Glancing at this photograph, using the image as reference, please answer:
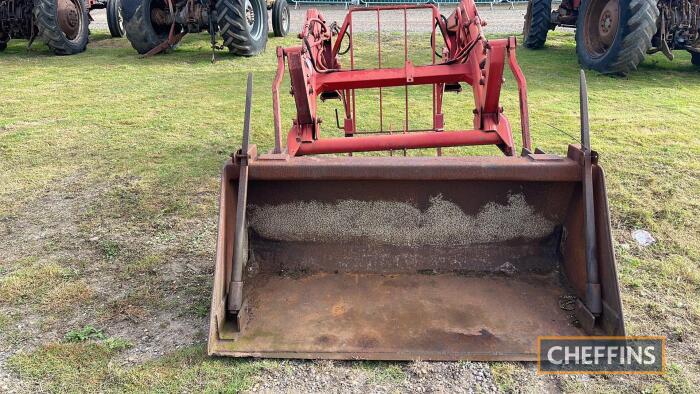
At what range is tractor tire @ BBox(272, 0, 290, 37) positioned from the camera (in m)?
12.1

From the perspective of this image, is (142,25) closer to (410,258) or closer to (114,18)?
(114,18)

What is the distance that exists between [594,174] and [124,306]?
7.69 ft

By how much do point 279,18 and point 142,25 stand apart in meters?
3.12

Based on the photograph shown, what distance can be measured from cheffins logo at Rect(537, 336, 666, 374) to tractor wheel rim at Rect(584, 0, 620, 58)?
260 inches

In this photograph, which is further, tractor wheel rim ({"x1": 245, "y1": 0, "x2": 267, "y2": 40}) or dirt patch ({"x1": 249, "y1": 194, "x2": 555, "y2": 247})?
tractor wheel rim ({"x1": 245, "y1": 0, "x2": 267, "y2": 40})

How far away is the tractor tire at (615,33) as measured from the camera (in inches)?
293

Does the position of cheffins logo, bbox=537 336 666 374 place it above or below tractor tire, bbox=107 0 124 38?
below

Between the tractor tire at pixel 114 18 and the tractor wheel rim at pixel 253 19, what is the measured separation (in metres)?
3.38

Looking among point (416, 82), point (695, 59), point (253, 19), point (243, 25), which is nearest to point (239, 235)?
point (416, 82)

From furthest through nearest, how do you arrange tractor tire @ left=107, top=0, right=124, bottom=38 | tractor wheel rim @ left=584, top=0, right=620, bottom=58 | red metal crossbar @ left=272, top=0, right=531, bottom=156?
tractor tire @ left=107, top=0, right=124, bottom=38
tractor wheel rim @ left=584, top=0, right=620, bottom=58
red metal crossbar @ left=272, top=0, right=531, bottom=156

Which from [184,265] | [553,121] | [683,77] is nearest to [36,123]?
[184,265]

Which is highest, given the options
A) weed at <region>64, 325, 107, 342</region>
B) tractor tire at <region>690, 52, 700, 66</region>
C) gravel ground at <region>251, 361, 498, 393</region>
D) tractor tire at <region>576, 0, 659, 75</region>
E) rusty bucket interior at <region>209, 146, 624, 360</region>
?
tractor tire at <region>576, 0, 659, 75</region>

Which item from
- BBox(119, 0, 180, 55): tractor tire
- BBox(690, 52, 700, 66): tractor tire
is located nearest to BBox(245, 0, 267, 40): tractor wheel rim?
BBox(119, 0, 180, 55): tractor tire

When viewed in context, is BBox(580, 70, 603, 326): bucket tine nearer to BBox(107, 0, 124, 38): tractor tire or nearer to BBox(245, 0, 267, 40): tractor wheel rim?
BBox(245, 0, 267, 40): tractor wheel rim
